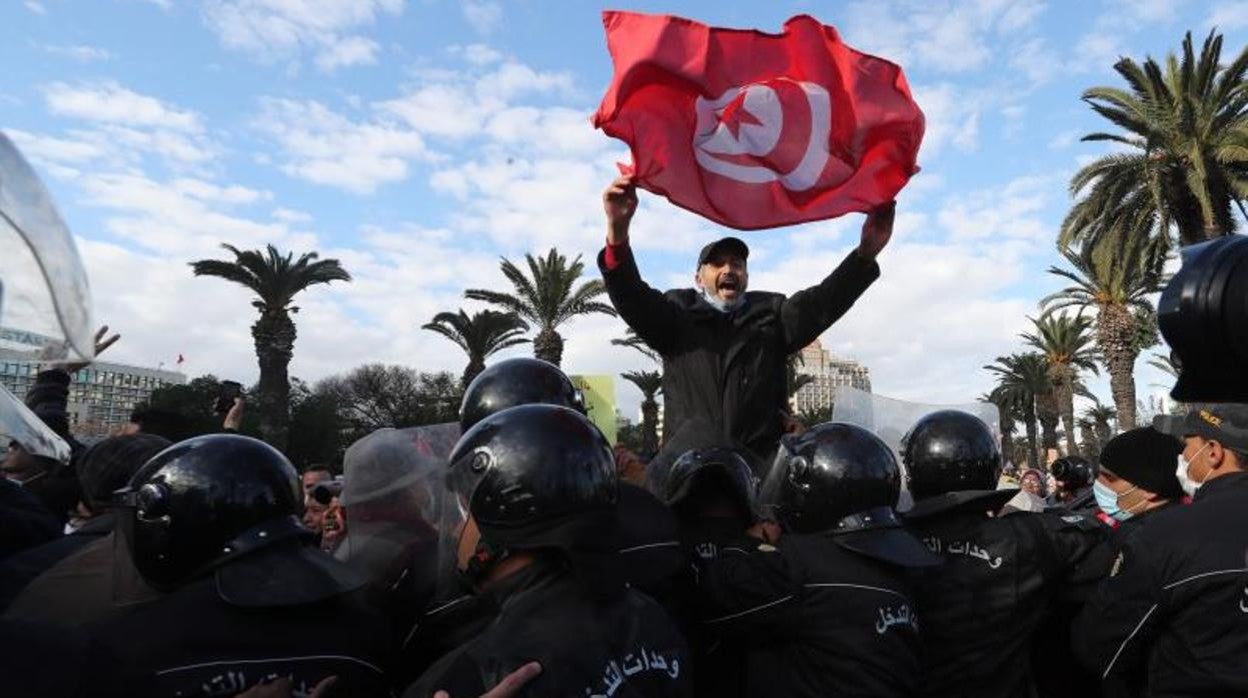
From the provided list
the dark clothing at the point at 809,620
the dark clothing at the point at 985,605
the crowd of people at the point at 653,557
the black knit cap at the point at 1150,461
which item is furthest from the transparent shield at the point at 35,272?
the black knit cap at the point at 1150,461

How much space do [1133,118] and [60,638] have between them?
27025 mm

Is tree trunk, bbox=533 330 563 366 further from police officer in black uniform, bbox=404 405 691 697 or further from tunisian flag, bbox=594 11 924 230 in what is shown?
police officer in black uniform, bbox=404 405 691 697

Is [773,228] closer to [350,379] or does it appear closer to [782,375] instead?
[782,375]

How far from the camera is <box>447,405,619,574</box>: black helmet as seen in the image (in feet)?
7.50

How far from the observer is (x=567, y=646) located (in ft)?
6.79

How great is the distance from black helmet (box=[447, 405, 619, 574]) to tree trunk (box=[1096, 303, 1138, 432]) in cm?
2980

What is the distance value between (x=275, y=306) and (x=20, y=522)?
2663 cm

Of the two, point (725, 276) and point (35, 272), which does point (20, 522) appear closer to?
point (35, 272)

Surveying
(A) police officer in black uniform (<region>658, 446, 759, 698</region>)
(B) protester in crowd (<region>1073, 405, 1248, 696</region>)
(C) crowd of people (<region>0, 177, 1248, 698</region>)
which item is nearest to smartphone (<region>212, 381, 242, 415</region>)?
(C) crowd of people (<region>0, 177, 1248, 698</region>)

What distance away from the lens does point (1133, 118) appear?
23.9 meters

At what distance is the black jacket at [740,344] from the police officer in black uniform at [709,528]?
3.50 feet

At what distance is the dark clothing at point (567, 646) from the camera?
2008 mm

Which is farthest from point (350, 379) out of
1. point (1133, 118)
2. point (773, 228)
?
point (773, 228)

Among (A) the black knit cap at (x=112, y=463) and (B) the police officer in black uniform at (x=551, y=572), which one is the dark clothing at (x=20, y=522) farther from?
(B) the police officer in black uniform at (x=551, y=572)
